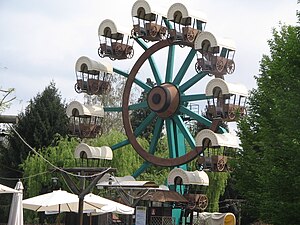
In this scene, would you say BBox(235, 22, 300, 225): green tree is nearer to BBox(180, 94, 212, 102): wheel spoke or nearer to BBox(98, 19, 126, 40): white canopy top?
BBox(180, 94, 212, 102): wheel spoke

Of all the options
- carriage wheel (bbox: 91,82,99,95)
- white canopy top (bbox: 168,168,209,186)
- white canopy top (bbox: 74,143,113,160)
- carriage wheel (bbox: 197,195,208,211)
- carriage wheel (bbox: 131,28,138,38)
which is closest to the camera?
white canopy top (bbox: 168,168,209,186)

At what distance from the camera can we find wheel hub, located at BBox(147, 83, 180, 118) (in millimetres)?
26672

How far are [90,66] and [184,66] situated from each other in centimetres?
363

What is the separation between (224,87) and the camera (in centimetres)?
2453

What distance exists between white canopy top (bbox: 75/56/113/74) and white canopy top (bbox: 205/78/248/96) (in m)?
5.24

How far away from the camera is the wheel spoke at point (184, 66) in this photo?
2734cm

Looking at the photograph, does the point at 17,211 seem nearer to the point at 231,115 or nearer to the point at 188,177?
the point at 188,177

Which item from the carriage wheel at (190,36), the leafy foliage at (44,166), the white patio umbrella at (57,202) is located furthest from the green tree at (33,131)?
the white patio umbrella at (57,202)

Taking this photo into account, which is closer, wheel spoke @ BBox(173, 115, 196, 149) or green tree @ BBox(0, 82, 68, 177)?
wheel spoke @ BBox(173, 115, 196, 149)

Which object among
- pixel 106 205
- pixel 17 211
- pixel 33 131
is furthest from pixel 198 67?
pixel 33 131

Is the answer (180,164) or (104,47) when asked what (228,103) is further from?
(104,47)

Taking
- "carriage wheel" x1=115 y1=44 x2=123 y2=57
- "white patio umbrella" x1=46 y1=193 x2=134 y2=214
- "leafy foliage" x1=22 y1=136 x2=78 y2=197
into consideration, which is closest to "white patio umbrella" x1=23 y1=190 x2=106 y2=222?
"white patio umbrella" x1=46 y1=193 x2=134 y2=214

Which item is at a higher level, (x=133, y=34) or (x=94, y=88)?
(x=133, y=34)

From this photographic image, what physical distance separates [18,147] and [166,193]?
15.0 metres
